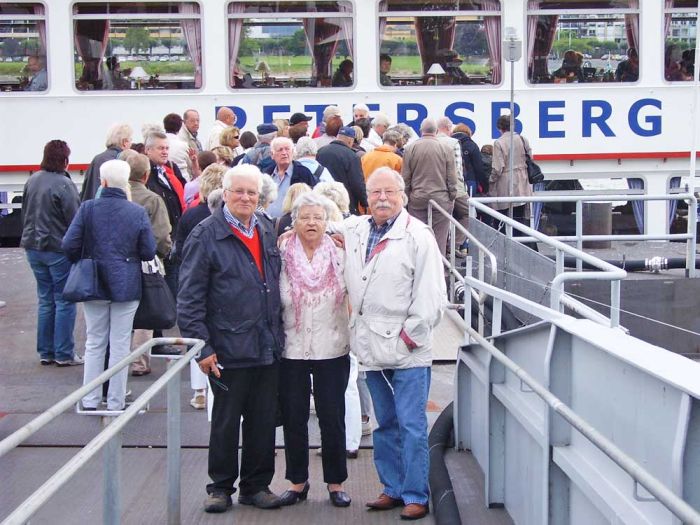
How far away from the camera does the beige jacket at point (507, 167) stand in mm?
13109

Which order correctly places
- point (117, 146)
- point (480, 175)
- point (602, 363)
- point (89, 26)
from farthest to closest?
1. point (89, 26)
2. point (480, 175)
3. point (117, 146)
4. point (602, 363)

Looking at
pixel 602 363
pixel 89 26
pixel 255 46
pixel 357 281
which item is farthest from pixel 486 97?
pixel 602 363

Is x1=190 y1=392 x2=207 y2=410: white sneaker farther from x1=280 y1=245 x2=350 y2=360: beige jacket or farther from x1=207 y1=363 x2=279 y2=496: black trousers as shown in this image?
x1=280 y1=245 x2=350 y2=360: beige jacket

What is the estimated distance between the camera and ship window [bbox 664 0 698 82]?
15.0 metres

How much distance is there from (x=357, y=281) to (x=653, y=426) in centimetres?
216

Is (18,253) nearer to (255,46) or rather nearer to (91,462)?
(255,46)

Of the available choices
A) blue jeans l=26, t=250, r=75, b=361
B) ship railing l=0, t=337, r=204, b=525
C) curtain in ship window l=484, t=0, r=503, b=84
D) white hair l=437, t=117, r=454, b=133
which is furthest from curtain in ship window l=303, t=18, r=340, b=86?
ship railing l=0, t=337, r=204, b=525

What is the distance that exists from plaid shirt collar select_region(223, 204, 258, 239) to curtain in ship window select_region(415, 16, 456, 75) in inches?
371

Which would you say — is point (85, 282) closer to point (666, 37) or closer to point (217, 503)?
point (217, 503)

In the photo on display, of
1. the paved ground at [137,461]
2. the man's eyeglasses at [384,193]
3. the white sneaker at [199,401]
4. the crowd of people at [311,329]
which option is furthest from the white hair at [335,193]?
the white sneaker at [199,401]

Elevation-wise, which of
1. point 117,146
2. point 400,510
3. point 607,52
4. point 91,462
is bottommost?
point 400,510

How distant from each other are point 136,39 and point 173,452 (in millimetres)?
10046

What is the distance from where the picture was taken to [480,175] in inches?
525

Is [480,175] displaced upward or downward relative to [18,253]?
upward
